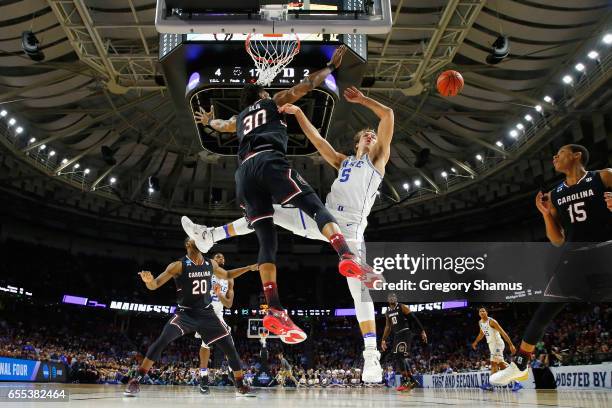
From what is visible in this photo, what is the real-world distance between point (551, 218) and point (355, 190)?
2442 millimetres

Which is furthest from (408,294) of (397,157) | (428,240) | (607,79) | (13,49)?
(13,49)

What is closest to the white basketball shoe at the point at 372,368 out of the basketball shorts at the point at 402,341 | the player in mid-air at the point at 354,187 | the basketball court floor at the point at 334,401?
the player in mid-air at the point at 354,187

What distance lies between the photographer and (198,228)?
19.6 ft

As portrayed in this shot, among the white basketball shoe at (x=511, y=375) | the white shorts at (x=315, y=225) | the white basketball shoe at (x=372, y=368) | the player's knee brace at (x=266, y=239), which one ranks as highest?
the white shorts at (x=315, y=225)

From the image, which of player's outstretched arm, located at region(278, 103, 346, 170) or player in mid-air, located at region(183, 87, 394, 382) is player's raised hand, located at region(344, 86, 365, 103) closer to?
player in mid-air, located at region(183, 87, 394, 382)

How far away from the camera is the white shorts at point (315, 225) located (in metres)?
4.95

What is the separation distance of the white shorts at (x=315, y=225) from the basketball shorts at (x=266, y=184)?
14.7 inches

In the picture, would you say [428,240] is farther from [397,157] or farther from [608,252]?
[608,252]

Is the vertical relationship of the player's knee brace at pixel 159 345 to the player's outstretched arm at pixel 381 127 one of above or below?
below

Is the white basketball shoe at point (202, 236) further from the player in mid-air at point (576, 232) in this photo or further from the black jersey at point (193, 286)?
the player in mid-air at point (576, 232)

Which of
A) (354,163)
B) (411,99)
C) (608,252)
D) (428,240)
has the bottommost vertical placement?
(608,252)

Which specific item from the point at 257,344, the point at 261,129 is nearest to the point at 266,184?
the point at 261,129

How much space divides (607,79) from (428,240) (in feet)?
54.6

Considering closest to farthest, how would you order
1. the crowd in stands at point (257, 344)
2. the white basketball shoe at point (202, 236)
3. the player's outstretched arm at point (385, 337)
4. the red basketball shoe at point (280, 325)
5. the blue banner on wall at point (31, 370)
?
the red basketball shoe at point (280, 325)
the white basketball shoe at point (202, 236)
the player's outstretched arm at point (385, 337)
the blue banner on wall at point (31, 370)
the crowd in stands at point (257, 344)
